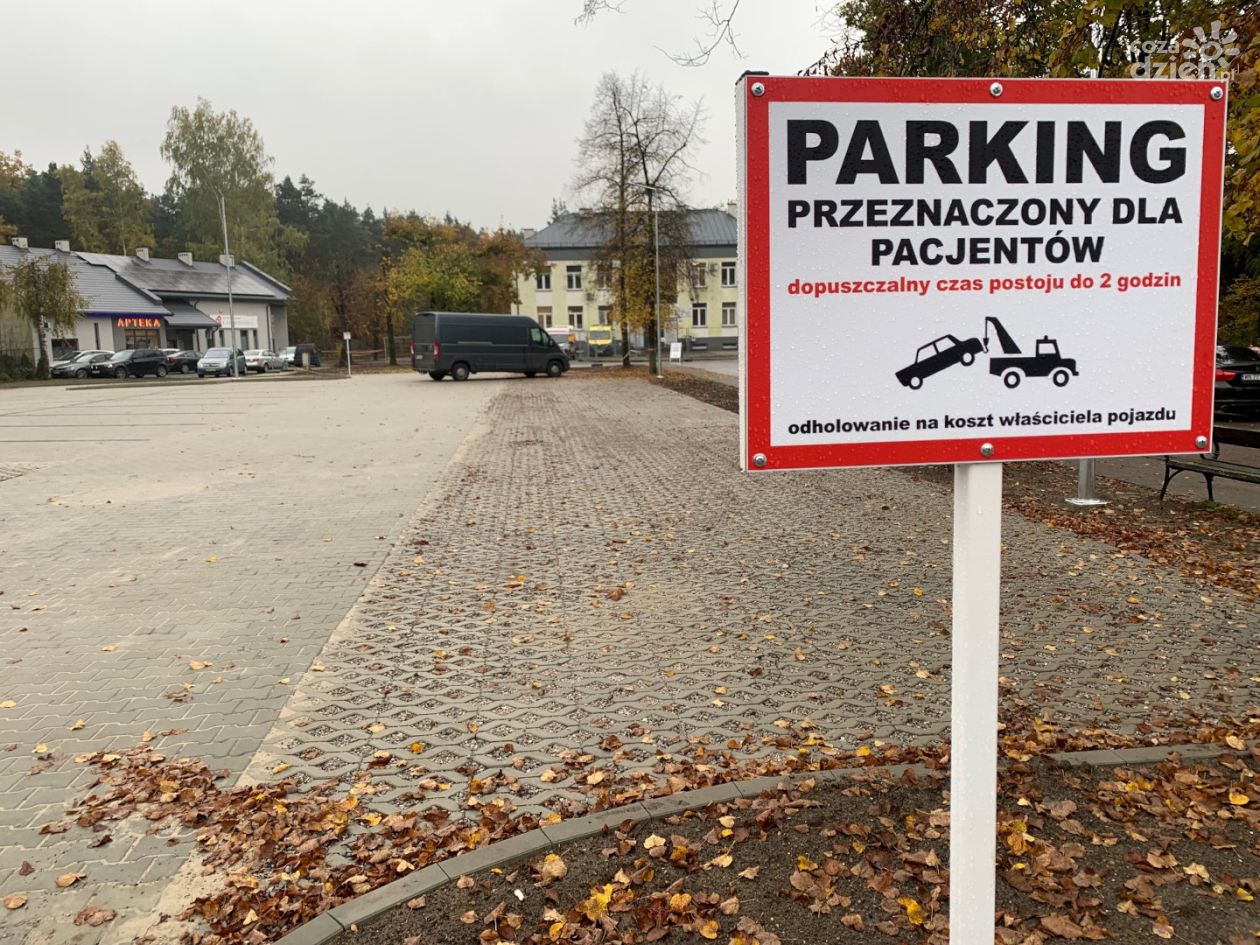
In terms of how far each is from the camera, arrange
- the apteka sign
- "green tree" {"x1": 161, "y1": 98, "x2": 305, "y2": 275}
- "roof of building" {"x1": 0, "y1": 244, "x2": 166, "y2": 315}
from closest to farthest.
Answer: the apteka sign → "roof of building" {"x1": 0, "y1": 244, "x2": 166, "y2": 315} → "green tree" {"x1": 161, "y1": 98, "x2": 305, "y2": 275}

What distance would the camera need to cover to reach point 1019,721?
434 centimetres

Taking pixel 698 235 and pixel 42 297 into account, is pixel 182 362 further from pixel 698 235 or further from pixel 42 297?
pixel 698 235

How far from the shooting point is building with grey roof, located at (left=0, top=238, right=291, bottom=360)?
54.0 metres

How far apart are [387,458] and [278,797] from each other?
11.3 m

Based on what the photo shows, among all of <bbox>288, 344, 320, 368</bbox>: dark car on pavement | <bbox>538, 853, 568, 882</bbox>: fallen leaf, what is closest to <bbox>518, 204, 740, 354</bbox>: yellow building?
<bbox>288, 344, 320, 368</bbox>: dark car on pavement

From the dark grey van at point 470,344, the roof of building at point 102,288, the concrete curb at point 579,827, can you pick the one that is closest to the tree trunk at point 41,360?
the roof of building at point 102,288

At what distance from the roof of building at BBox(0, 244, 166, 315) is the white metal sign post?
61.6 metres

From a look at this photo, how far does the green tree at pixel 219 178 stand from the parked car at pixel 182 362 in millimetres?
23509

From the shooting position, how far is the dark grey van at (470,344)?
36656 millimetres

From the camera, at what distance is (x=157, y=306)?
59156 mm

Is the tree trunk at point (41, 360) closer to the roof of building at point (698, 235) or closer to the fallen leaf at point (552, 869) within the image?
the roof of building at point (698, 235)

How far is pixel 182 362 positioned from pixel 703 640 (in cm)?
5337

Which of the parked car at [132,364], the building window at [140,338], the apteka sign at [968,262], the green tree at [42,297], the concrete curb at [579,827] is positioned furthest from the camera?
the building window at [140,338]

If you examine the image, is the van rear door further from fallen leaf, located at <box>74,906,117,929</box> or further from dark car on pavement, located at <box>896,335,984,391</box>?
dark car on pavement, located at <box>896,335,984,391</box>
